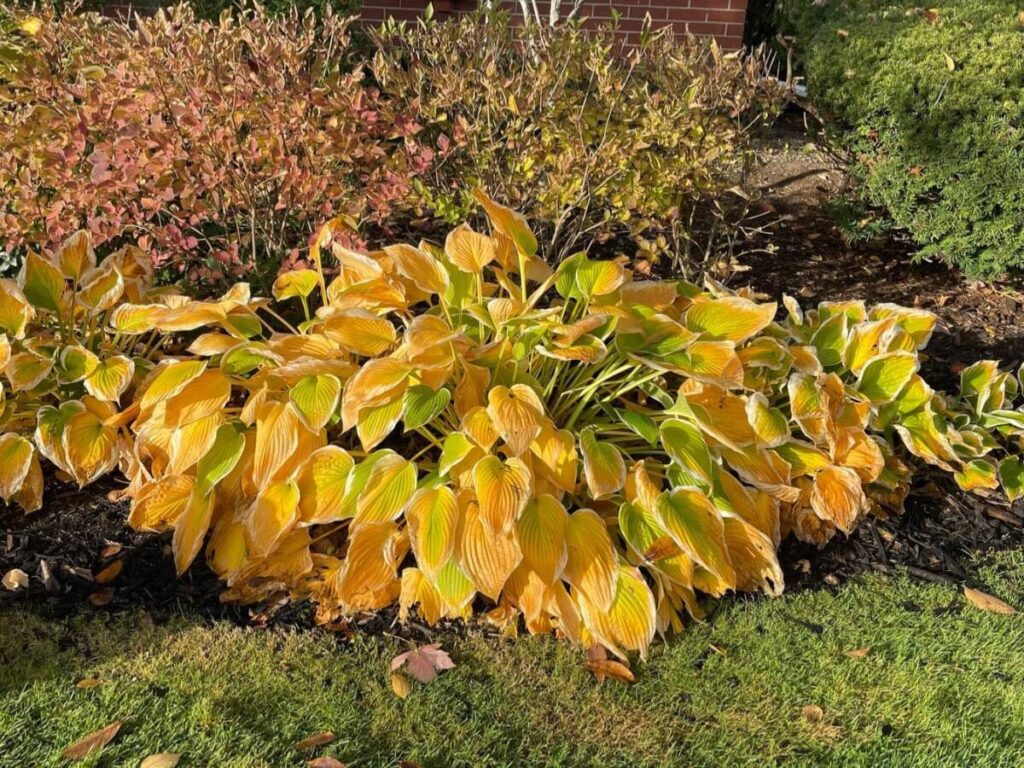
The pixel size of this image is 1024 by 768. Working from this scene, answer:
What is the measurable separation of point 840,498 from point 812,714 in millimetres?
765

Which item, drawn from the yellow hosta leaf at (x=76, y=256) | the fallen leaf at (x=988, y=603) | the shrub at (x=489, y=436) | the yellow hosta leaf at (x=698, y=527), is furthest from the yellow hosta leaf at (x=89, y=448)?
the fallen leaf at (x=988, y=603)

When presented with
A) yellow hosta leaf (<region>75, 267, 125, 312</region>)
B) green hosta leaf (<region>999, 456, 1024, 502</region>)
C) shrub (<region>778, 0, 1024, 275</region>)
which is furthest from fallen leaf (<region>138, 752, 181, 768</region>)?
shrub (<region>778, 0, 1024, 275</region>)

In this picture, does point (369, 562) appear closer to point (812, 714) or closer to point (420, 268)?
point (420, 268)

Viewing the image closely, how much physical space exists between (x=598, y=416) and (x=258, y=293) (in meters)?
1.59

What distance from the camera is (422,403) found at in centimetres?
280

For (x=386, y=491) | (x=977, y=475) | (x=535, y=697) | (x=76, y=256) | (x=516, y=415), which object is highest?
(x=76, y=256)

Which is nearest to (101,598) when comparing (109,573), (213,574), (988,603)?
(109,573)

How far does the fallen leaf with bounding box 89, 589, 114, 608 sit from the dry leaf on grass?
95 cm

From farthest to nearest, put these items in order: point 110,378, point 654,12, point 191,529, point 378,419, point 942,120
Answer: point 654,12 → point 942,120 → point 110,378 → point 191,529 → point 378,419

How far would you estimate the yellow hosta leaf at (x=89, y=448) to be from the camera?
123 inches

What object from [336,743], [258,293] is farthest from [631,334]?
[258,293]

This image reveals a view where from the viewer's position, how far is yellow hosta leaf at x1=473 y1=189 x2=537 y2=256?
3.03 meters

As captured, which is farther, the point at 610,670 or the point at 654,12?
the point at 654,12

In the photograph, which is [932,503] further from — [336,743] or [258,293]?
[258,293]
